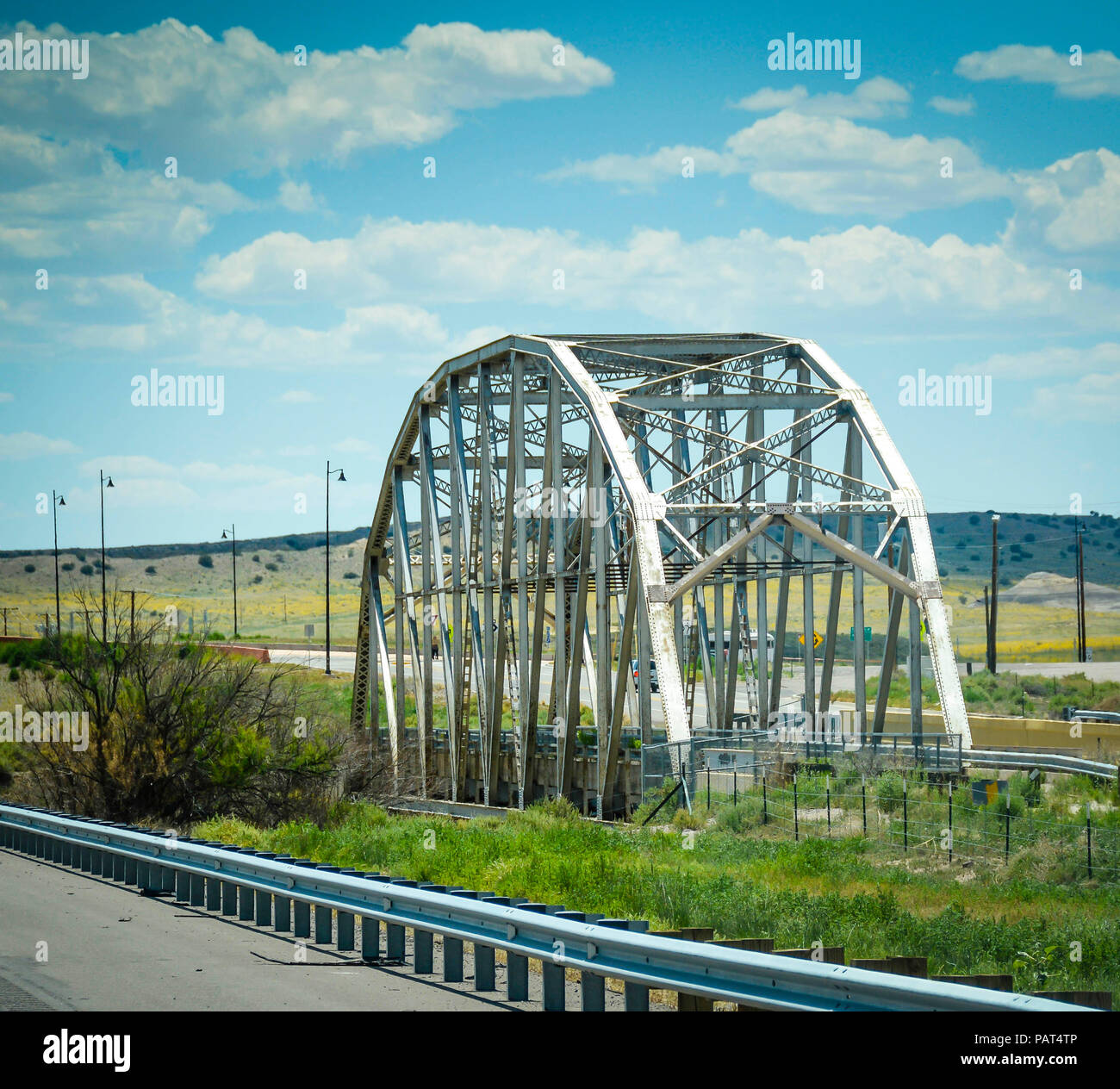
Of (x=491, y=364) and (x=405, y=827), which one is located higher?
(x=491, y=364)

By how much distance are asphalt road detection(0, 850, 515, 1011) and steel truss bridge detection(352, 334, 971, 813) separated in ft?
42.9

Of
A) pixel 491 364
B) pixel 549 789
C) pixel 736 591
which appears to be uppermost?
pixel 491 364

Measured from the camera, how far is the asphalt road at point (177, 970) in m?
8.93

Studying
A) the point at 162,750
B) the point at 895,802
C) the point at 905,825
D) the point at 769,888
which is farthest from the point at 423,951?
the point at 162,750

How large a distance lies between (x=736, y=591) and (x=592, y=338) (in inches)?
264

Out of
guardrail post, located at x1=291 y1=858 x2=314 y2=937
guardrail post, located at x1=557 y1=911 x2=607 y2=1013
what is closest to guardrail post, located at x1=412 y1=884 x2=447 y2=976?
guardrail post, located at x1=291 y1=858 x2=314 y2=937

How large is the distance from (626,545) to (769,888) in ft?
51.8

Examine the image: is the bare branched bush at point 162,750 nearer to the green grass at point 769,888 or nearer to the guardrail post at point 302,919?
the green grass at point 769,888

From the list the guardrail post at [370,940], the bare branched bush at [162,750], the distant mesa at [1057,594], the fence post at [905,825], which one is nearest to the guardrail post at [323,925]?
the guardrail post at [370,940]

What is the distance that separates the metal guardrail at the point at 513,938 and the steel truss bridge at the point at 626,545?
39.4 ft

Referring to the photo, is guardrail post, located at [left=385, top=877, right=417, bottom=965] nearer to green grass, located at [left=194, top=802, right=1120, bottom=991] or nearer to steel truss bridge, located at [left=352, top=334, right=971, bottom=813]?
green grass, located at [left=194, top=802, right=1120, bottom=991]
